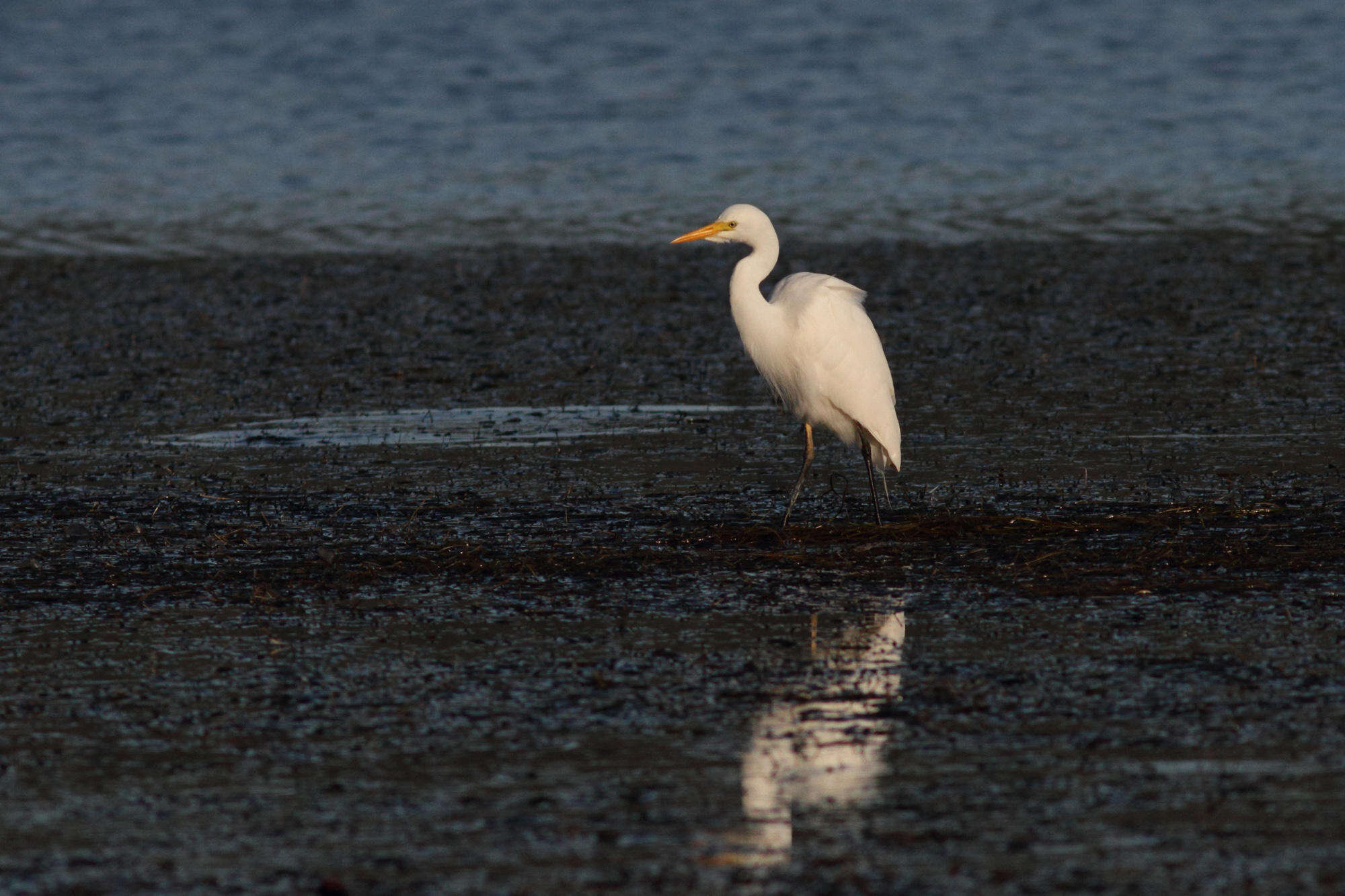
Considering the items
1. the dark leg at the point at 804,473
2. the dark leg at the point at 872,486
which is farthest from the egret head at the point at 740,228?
the dark leg at the point at 872,486

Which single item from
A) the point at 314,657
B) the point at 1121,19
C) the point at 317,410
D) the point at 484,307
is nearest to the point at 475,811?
the point at 314,657

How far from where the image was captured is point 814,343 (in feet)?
29.7

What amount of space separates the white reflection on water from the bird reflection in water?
4.71 meters

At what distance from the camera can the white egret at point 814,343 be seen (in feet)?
Result: 29.7

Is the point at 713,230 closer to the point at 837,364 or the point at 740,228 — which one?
the point at 740,228

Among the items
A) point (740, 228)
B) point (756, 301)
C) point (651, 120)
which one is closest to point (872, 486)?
point (756, 301)

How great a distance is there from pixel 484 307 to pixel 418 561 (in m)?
8.05

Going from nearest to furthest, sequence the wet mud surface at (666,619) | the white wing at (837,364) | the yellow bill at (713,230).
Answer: the wet mud surface at (666,619)
the white wing at (837,364)
the yellow bill at (713,230)

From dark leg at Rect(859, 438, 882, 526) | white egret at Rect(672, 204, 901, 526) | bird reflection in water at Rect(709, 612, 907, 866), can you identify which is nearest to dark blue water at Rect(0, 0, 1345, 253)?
white egret at Rect(672, 204, 901, 526)

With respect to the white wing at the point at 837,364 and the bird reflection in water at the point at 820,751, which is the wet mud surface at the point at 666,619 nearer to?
the bird reflection in water at the point at 820,751

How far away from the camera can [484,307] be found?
15461 millimetres

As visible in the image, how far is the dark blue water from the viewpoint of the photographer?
67.7 ft

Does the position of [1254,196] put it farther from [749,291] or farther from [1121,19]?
[1121,19]

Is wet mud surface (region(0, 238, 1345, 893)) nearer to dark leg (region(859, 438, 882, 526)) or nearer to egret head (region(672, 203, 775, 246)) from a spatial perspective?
dark leg (region(859, 438, 882, 526))
